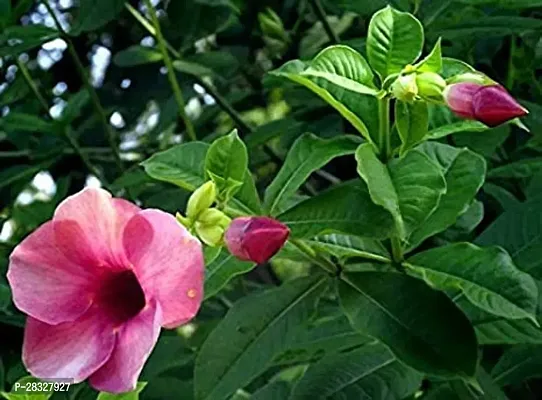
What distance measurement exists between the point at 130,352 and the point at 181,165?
251 millimetres

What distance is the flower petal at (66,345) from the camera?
0.75m

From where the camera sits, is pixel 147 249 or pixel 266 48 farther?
pixel 266 48

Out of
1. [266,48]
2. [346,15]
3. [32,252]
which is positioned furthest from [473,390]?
[266,48]

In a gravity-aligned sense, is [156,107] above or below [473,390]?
below

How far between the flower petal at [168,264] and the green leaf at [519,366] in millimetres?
519

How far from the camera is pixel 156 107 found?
2098 mm

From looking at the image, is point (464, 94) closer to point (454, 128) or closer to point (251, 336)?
point (454, 128)

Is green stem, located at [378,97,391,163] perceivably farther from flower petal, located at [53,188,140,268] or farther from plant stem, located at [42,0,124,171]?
plant stem, located at [42,0,124,171]

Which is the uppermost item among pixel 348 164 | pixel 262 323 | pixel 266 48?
pixel 262 323

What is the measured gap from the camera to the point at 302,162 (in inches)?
36.8

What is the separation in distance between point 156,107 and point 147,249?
1390 millimetres

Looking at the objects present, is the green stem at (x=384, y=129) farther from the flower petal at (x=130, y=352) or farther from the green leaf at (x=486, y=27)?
the green leaf at (x=486, y=27)

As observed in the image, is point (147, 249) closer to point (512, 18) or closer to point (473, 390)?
point (473, 390)

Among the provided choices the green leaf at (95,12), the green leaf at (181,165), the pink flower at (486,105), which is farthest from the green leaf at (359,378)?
the green leaf at (95,12)
